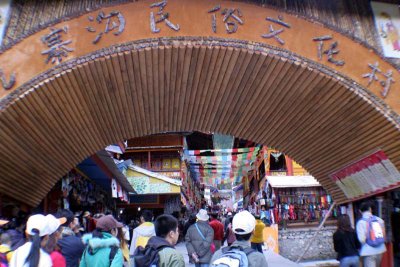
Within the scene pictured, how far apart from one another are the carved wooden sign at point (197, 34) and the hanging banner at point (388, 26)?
36 centimetres

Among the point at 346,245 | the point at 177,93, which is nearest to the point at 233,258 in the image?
the point at 346,245

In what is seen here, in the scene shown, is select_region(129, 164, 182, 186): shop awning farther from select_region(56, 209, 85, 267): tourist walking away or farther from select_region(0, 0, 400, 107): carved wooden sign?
select_region(56, 209, 85, 267): tourist walking away

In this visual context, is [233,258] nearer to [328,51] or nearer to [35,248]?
[35,248]

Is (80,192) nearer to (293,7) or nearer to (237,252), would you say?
(293,7)

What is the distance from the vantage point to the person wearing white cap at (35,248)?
2877 millimetres

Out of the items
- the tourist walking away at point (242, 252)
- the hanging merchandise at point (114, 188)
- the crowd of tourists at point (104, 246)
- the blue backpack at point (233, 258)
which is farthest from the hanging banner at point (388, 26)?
the hanging merchandise at point (114, 188)

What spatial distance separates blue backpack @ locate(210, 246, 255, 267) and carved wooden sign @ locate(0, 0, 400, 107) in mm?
4028

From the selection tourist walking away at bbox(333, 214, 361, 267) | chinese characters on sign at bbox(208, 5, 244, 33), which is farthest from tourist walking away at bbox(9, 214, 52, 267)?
chinese characters on sign at bbox(208, 5, 244, 33)

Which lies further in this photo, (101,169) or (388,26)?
(101,169)

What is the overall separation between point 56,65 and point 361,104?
473 cm

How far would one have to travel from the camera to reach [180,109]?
809 centimetres

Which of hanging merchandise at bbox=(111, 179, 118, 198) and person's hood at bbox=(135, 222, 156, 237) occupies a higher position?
hanging merchandise at bbox=(111, 179, 118, 198)

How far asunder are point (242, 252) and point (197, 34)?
4.09m

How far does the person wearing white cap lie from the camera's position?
2.88 m
